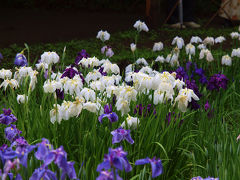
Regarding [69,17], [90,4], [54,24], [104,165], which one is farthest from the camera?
[90,4]

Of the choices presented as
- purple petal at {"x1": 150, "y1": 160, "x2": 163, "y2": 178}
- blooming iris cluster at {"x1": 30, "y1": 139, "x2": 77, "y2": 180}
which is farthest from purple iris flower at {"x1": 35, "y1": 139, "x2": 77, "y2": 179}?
purple petal at {"x1": 150, "y1": 160, "x2": 163, "y2": 178}

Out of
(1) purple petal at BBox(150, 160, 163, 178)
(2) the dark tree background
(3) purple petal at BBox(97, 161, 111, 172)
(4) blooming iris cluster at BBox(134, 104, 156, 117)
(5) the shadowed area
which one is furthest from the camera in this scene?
(2) the dark tree background

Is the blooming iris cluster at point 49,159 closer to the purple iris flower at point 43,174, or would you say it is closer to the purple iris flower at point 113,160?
the purple iris flower at point 43,174

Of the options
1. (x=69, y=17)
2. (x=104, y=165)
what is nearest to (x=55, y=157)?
(x=104, y=165)

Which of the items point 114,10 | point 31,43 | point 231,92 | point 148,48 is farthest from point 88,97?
point 114,10

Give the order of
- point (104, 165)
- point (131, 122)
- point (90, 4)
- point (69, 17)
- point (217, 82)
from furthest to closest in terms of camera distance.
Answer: point (90, 4)
point (69, 17)
point (217, 82)
point (131, 122)
point (104, 165)

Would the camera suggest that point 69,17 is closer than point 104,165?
No

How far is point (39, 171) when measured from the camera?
1580 mm

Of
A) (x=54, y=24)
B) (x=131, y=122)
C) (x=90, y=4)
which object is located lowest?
(x=54, y=24)

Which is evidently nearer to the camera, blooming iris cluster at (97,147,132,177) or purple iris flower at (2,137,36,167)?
blooming iris cluster at (97,147,132,177)

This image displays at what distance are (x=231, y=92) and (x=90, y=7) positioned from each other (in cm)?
818

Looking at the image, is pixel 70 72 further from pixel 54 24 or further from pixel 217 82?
pixel 54 24

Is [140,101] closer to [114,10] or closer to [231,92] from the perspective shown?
[231,92]

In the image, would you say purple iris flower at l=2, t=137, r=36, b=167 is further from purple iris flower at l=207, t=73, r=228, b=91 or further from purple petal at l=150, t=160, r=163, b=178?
purple iris flower at l=207, t=73, r=228, b=91
